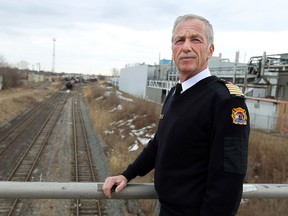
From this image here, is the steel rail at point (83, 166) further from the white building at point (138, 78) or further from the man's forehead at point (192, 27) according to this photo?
the white building at point (138, 78)

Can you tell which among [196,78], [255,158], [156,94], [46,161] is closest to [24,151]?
[46,161]

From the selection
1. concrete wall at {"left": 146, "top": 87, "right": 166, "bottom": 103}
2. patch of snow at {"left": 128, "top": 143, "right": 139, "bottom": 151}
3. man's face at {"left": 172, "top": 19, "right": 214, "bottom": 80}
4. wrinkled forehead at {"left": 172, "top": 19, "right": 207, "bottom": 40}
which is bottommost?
patch of snow at {"left": 128, "top": 143, "right": 139, "bottom": 151}

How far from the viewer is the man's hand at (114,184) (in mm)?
1997

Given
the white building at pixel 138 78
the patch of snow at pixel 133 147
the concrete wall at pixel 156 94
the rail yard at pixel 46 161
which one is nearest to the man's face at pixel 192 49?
the rail yard at pixel 46 161

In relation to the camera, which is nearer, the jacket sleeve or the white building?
the jacket sleeve

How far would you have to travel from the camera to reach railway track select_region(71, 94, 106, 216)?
10422 millimetres

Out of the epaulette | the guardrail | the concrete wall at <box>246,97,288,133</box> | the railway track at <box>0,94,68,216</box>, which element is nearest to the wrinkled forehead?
the epaulette

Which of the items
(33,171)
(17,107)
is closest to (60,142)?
(33,171)

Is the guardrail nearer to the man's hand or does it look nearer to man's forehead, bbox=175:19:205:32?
the man's hand

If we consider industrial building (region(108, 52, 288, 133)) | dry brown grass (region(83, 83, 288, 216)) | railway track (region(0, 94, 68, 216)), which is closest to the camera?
dry brown grass (region(83, 83, 288, 216))

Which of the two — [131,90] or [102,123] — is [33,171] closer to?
[102,123]

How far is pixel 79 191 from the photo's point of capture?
1965mm

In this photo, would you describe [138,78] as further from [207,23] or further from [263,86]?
[207,23]

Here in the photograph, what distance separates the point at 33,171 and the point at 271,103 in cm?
1522
